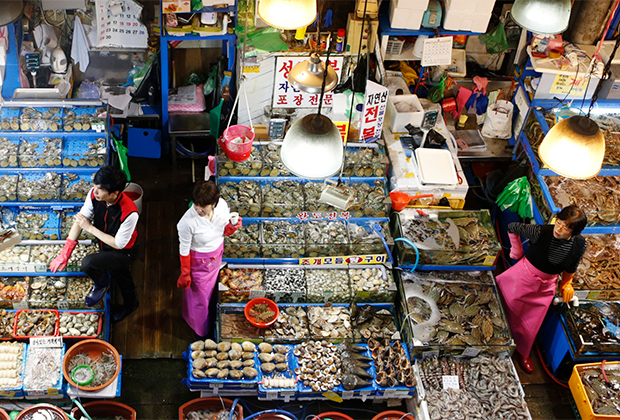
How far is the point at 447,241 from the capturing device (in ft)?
19.7

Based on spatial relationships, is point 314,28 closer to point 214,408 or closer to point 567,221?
point 567,221

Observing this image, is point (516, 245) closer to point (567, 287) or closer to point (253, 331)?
point (567, 287)

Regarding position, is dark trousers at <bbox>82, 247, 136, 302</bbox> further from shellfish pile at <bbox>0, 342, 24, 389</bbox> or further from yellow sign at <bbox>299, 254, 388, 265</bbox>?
yellow sign at <bbox>299, 254, 388, 265</bbox>

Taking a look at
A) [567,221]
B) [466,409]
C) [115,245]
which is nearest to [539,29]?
[567,221]

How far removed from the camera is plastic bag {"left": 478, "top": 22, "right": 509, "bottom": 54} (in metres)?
6.89

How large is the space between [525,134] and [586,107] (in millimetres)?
760

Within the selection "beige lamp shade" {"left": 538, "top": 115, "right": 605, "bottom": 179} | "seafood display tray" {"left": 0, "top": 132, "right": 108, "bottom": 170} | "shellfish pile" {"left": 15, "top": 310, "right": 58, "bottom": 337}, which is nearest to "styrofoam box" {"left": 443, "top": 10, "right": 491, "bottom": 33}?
"beige lamp shade" {"left": 538, "top": 115, "right": 605, "bottom": 179}

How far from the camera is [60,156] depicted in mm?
6133

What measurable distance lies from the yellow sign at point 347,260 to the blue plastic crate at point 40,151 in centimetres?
258

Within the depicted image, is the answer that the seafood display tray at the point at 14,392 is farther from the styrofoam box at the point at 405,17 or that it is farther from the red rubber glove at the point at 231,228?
the styrofoam box at the point at 405,17

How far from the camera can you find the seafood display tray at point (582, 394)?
17.7ft

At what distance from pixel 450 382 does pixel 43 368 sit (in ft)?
11.2

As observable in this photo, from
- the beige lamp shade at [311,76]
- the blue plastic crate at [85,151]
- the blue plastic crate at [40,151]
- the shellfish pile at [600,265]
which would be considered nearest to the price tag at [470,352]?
the shellfish pile at [600,265]

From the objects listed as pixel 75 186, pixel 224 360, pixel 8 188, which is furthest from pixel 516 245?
pixel 8 188
